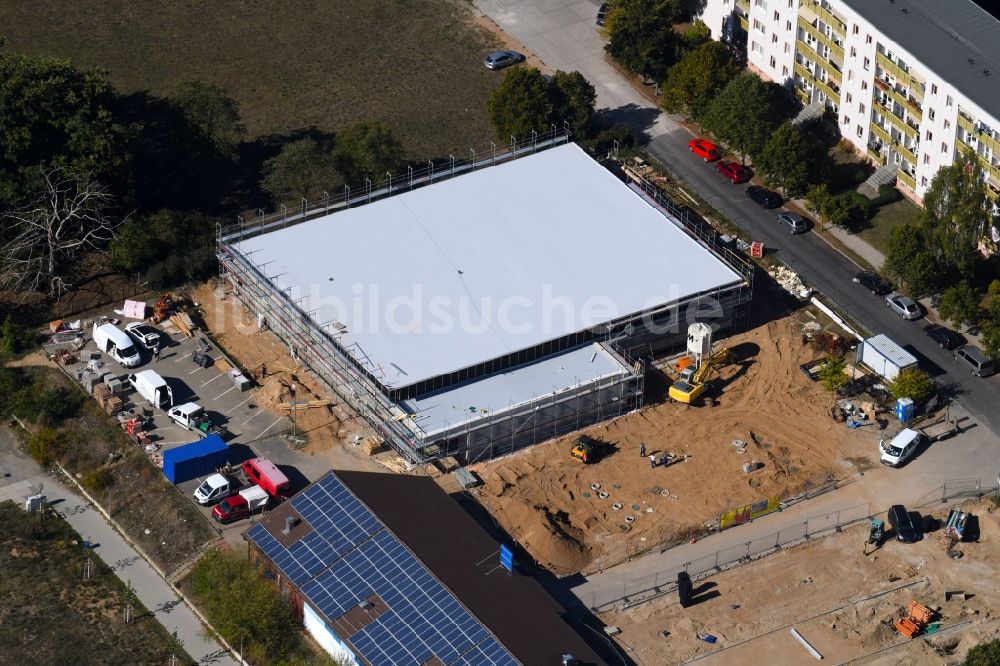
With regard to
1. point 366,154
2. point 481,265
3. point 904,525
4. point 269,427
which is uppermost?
point 366,154

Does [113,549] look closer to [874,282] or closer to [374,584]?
[374,584]

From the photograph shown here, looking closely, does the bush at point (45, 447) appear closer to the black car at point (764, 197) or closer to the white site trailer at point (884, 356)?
the white site trailer at point (884, 356)

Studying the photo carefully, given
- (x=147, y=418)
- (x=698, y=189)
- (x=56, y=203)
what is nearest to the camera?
(x=147, y=418)

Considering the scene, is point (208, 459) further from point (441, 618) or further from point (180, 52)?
point (180, 52)

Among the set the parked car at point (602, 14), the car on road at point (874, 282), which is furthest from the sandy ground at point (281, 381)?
the parked car at point (602, 14)

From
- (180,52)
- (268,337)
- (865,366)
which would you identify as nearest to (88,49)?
(180,52)

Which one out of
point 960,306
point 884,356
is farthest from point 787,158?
point 884,356

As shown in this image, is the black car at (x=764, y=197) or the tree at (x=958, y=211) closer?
the tree at (x=958, y=211)
